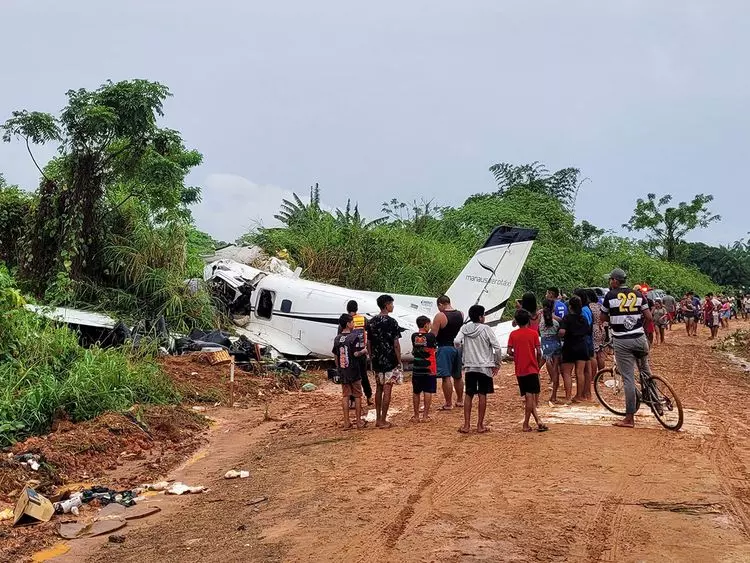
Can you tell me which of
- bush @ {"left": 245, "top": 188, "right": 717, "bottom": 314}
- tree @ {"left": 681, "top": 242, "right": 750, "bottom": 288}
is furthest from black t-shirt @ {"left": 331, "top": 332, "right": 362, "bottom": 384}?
tree @ {"left": 681, "top": 242, "right": 750, "bottom": 288}

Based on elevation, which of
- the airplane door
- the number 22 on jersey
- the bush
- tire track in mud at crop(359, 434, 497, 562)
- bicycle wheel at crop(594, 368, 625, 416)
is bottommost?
tire track in mud at crop(359, 434, 497, 562)

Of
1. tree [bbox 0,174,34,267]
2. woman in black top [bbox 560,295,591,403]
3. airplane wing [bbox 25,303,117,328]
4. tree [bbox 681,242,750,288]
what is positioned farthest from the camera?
tree [bbox 681,242,750,288]

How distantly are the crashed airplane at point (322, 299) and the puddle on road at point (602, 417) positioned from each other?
187 inches

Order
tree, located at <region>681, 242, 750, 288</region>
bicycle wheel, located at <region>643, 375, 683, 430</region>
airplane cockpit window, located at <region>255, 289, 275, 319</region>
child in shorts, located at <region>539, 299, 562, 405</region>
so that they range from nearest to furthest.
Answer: bicycle wheel, located at <region>643, 375, 683, 430</region> < child in shorts, located at <region>539, 299, 562, 405</region> < airplane cockpit window, located at <region>255, 289, 275, 319</region> < tree, located at <region>681, 242, 750, 288</region>

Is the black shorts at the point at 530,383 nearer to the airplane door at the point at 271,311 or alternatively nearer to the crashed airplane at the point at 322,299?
the crashed airplane at the point at 322,299

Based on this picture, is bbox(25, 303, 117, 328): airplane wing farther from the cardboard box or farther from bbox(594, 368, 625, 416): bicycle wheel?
bbox(594, 368, 625, 416): bicycle wheel

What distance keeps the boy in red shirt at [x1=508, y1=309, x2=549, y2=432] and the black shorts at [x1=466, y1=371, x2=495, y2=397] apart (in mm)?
432

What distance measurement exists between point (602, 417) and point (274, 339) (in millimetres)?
8854

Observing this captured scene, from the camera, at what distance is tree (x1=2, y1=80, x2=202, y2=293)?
16688 millimetres

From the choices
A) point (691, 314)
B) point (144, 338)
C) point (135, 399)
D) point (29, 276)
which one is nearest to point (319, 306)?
point (144, 338)

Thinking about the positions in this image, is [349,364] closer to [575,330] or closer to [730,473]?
[575,330]

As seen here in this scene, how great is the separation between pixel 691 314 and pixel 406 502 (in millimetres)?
26353

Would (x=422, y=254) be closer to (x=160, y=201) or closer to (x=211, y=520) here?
(x=160, y=201)

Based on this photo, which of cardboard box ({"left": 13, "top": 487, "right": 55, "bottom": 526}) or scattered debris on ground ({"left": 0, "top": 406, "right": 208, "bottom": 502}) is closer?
cardboard box ({"left": 13, "top": 487, "right": 55, "bottom": 526})
